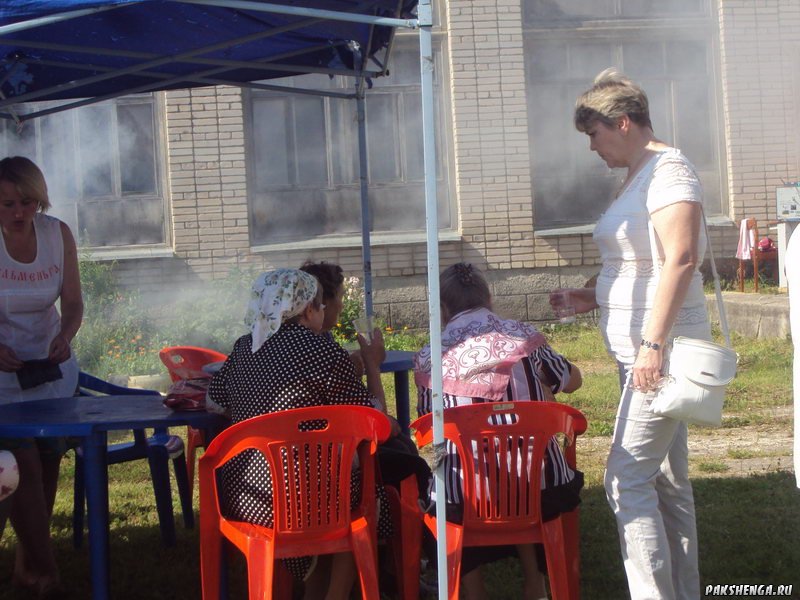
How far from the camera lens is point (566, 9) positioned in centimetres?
1138

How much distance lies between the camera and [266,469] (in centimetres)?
328

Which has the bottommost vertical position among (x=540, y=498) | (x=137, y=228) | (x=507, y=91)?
(x=540, y=498)

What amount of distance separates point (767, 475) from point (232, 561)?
2.97 meters

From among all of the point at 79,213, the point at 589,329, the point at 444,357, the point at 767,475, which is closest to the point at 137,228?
the point at 79,213

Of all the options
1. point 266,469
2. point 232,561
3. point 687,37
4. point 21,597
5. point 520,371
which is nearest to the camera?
point 266,469

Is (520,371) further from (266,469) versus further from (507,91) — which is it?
(507,91)

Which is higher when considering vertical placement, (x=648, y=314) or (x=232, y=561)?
(x=648, y=314)

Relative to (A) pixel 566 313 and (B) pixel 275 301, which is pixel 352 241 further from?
(B) pixel 275 301

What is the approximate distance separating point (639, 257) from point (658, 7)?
9009 mm

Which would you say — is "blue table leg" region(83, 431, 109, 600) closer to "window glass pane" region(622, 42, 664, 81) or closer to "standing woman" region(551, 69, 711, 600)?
"standing woman" region(551, 69, 711, 600)

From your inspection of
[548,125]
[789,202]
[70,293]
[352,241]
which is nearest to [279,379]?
[70,293]

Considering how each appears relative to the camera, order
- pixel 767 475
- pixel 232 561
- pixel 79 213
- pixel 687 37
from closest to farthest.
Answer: pixel 232 561 < pixel 767 475 < pixel 79 213 < pixel 687 37

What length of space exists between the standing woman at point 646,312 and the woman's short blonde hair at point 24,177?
2194mm

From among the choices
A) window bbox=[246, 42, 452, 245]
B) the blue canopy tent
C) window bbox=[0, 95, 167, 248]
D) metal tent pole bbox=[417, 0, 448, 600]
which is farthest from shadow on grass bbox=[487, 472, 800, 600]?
window bbox=[0, 95, 167, 248]
